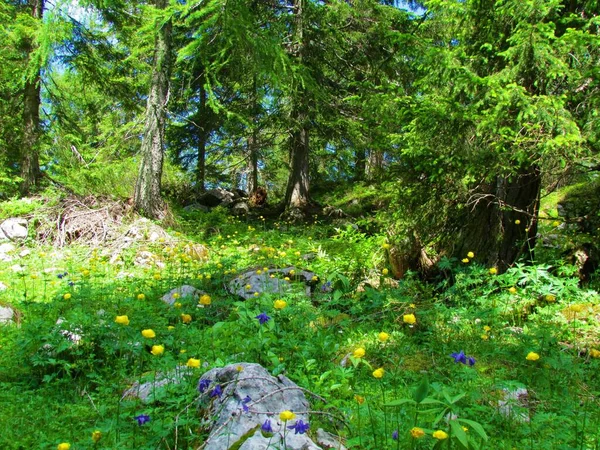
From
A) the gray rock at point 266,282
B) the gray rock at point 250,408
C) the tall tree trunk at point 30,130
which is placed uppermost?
the tall tree trunk at point 30,130

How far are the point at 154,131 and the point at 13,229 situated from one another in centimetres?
343

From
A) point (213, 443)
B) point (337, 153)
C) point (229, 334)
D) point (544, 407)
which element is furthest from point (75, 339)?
point (337, 153)

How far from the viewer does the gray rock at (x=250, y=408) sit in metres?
2.00

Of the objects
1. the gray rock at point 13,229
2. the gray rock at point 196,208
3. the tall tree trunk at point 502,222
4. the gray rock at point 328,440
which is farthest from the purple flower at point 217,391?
the gray rock at point 196,208

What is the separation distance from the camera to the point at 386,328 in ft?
13.3

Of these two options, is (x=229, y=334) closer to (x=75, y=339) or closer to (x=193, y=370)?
(x=193, y=370)

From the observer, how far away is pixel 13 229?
827 centimetres

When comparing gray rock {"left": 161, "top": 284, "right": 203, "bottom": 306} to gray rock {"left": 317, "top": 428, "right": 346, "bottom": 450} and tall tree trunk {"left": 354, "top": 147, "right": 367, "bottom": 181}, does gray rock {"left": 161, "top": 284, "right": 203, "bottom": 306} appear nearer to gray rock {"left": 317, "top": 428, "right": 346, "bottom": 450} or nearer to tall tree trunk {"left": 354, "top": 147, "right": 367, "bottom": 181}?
gray rock {"left": 317, "top": 428, "right": 346, "bottom": 450}

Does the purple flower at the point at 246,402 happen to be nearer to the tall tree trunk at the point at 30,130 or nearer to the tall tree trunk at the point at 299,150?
the tall tree trunk at the point at 30,130

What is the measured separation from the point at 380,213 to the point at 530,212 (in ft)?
6.43

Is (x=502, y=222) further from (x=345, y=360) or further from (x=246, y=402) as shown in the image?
(x=246, y=402)

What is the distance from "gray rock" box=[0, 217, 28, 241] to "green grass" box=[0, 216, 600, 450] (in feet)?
11.9

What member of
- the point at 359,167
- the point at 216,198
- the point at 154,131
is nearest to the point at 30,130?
the point at 154,131

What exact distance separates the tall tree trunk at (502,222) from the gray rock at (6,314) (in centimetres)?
544
